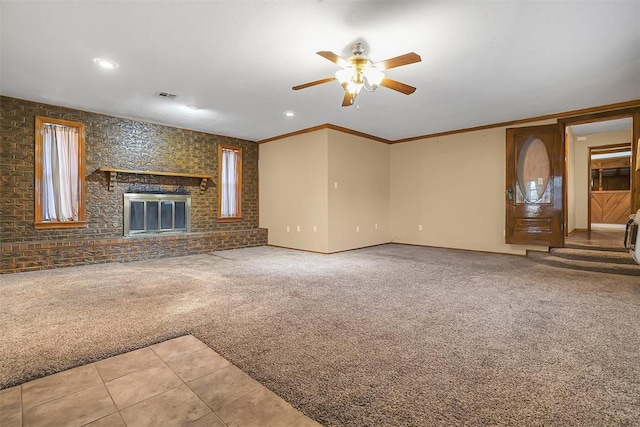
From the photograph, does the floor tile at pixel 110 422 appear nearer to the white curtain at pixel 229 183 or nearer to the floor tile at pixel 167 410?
the floor tile at pixel 167 410

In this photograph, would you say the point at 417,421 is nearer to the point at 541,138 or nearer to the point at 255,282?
the point at 255,282

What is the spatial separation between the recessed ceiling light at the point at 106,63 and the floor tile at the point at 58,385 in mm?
3092

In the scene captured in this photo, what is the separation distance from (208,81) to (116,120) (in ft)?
8.91

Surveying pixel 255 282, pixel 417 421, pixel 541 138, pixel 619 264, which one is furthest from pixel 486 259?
pixel 417 421

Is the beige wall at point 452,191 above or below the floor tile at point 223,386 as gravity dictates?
above

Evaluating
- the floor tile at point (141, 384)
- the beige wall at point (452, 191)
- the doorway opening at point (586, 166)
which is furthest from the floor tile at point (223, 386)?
the doorway opening at point (586, 166)

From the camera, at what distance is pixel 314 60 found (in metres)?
3.38

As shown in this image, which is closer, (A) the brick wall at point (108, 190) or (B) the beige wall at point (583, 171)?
(A) the brick wall at point (108, 190)

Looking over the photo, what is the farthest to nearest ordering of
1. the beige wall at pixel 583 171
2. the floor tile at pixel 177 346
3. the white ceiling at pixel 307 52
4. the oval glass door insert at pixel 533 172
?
the beige wall at pixel 583 171 < the oval glass door insert at pixel 533 172 < the white ceiling at pixel 307 52 < the floor tile at pixel 177 346

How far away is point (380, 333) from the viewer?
2.37 metres

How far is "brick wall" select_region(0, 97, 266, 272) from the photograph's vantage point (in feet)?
15.2

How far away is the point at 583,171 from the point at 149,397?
9.61 meters

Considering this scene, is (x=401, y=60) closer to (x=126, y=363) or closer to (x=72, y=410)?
(x=126, y=363)

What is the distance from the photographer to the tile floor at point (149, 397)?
55.6 inches
